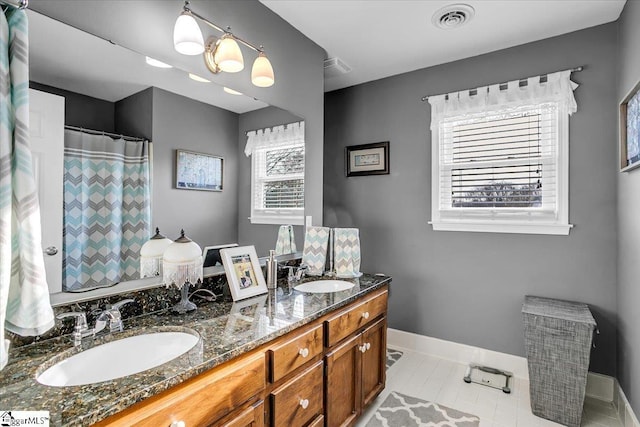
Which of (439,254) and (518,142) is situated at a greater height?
(518,142)

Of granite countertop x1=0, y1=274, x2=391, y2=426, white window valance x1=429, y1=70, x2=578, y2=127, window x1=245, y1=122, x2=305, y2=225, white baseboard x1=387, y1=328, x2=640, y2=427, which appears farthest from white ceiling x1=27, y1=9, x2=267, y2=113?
white baseboard x1=387, y1=328, x2=640, y2=427

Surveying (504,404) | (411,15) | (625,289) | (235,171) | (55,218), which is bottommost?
(504,404)

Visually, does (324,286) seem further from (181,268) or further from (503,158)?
(503,158)

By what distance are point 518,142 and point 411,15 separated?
4.08 feet

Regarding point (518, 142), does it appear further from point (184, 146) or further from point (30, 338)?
point (30, 338)

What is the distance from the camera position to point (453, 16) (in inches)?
85.2

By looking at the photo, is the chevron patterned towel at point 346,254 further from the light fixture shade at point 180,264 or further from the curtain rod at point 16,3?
the curtain rod at point 16,3

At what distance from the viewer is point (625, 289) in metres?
2.03

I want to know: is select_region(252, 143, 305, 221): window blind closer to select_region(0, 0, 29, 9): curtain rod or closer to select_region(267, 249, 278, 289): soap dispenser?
select_region(267, 249, 278, 289): soap dispenser

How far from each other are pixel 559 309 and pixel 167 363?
2.38 metres

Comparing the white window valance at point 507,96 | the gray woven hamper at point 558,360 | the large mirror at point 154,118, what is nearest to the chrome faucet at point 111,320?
the large mirror at point 154,118

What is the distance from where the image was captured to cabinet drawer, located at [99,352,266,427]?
33.9 inches

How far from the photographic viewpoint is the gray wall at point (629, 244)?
181cm

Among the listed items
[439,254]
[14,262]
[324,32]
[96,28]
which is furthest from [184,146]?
[439,254]
